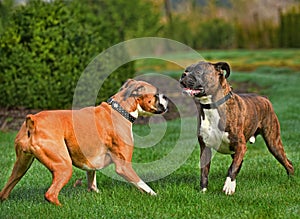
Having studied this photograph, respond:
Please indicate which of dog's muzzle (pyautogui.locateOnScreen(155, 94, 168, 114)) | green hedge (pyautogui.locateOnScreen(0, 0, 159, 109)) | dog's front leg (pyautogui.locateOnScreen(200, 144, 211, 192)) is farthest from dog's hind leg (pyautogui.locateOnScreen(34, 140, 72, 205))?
green hedge (pyautogui.locateOnScreen(0, 0, 159, 109))

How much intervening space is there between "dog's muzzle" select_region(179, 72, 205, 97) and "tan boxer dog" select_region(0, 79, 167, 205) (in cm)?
35

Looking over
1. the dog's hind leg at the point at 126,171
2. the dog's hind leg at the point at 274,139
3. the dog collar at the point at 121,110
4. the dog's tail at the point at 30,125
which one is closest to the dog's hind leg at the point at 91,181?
the dog's hind leg at the point at 126,171

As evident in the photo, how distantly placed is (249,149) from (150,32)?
12.5 metres

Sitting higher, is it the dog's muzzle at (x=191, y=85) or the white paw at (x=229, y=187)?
the dog's muzzle at (x=191, y=85)

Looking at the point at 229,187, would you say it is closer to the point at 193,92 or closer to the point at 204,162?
the point at 204,162

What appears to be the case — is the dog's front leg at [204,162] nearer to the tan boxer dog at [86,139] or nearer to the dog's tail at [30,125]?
the tan boxer dog at [86,139]

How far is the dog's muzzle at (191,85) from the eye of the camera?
212 inches

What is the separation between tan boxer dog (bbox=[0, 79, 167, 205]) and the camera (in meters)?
4.93

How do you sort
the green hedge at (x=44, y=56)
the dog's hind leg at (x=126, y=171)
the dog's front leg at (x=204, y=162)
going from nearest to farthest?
the dog's hind leg at (x=126, y=171), the dog's front leg at (x=204, y=162), the green hedge at (x=44, y=56)

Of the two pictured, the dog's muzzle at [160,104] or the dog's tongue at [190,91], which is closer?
the dog's tongue at [190,91]

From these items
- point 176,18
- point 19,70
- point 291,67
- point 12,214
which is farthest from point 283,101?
point 176,18

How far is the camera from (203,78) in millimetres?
5430

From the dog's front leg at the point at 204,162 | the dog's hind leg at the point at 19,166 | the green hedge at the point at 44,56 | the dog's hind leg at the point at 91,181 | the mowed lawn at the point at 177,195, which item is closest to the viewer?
the mowed lawn at the point at 177,195

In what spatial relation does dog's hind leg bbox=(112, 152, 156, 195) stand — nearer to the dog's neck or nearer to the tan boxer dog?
the tan boxer dog
